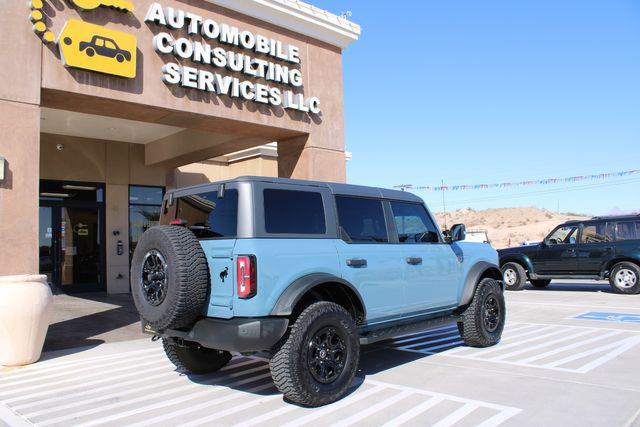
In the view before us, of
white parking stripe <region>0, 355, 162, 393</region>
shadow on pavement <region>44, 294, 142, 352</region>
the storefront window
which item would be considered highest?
the storefront window

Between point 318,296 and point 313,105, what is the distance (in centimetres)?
650

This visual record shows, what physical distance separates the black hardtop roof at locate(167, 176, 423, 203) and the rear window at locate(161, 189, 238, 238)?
8 cm

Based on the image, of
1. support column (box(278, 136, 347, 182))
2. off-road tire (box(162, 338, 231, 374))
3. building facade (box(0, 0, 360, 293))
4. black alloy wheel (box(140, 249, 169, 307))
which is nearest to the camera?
black alloy wheel (box(140, 249, 169, 307))

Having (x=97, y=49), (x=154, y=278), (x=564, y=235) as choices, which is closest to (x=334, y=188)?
(x=154, y=278)

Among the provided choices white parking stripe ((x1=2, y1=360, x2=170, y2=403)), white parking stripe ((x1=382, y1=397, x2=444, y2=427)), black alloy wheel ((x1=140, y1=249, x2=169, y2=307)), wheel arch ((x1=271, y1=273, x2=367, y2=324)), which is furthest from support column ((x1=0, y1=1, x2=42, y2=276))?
white parking stripe ((x1=382, y1=397, x2=444, y2=427))

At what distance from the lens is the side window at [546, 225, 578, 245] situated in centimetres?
1423

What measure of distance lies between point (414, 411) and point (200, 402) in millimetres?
1928

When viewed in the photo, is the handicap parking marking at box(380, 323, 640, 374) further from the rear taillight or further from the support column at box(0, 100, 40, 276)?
the support column at box(0, 100, 40, 276)

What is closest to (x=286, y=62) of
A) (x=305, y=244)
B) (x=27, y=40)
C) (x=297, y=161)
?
(x=297, y=161)

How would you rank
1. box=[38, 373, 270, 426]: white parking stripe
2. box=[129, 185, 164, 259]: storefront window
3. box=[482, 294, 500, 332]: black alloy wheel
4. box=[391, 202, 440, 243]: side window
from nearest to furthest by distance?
1. box=[38, 373, 270, 426]: white parking stripe
2. box=[391, 202, 440, 243]: side window
3. box=[482, 294, 500, 332]: black alloy wheel
4. box=[129, 185, 164, 259]: storefront window

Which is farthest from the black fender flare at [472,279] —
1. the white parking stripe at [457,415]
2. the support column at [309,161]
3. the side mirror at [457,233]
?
the support column at [309,161]

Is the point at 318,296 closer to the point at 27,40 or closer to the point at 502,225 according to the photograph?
the point at 27,40

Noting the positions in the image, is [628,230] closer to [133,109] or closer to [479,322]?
[479,322]

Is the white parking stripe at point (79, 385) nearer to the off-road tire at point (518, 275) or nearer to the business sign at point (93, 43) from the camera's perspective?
the business sign at point (93, 43)
